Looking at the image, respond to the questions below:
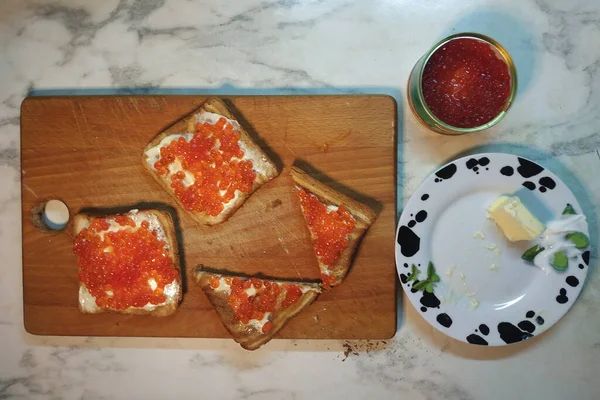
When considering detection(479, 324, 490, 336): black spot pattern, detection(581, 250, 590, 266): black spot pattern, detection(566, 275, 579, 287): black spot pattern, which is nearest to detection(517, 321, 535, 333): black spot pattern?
detection(479, 324, 490, 336): black spot pattern

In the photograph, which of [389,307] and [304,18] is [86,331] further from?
[304,18]

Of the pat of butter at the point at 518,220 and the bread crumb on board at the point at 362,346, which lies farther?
Answer: the bread crumb on board at the point at 362,346

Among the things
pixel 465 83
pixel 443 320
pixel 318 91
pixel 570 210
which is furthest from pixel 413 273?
pixel 318 91

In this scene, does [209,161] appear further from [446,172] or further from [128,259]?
[446,172]

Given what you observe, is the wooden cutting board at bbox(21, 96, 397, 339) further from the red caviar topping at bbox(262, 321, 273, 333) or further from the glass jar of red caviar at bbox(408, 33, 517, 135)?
the glass jar of red caviar at bbox(408, 33, 517, 135)

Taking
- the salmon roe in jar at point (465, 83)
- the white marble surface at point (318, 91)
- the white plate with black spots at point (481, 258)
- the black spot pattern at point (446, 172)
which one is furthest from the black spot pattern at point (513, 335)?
the salmon roe in jar at point (465, 83)

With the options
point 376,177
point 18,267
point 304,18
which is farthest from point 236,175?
point 18,267

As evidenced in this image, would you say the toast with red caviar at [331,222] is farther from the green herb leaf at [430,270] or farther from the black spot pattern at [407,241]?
the green herb leaf at [430,270]
